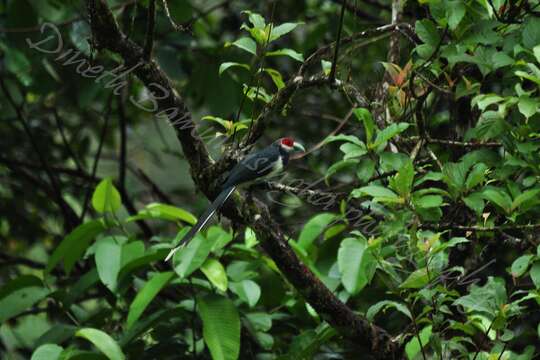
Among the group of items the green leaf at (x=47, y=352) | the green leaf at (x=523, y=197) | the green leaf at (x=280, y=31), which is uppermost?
the green leaf at (x=280, y=31)

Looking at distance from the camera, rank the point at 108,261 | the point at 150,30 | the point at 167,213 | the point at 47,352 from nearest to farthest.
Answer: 1. the point at 150,30
2. the point at 47,352
3. the point at 108,261
4. the point at 167,213

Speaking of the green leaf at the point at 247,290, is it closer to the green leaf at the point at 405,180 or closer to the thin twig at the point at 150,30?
the green leaf at the point at 405,180

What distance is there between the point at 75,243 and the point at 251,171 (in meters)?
1.24

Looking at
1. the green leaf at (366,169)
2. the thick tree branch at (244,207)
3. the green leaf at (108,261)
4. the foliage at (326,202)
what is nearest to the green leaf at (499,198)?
the foliage at (326,202)

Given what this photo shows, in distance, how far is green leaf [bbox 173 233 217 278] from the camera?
3.34 metres

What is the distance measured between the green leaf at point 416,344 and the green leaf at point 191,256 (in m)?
0.91

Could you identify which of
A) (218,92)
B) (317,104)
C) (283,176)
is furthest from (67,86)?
(283,176)

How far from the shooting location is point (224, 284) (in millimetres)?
3350

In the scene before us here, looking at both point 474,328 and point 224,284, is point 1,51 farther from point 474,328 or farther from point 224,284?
point 474,328

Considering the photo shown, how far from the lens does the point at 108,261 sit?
359 centimetres

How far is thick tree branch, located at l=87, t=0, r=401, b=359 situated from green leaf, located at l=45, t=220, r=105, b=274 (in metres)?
0.97

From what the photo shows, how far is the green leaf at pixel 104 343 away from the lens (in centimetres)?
321

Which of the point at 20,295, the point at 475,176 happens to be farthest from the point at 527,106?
the point at 20,295

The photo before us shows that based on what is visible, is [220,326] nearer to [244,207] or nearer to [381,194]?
[244,207]
